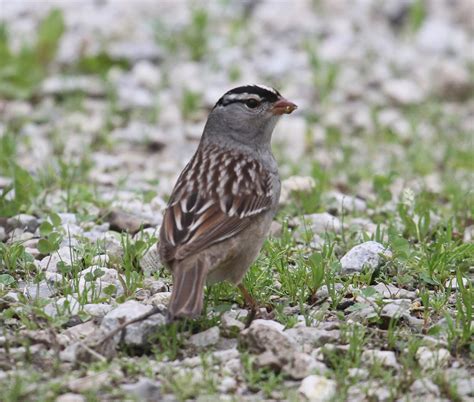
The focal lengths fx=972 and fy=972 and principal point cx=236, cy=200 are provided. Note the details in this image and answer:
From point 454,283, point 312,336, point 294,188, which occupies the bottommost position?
point 312,336

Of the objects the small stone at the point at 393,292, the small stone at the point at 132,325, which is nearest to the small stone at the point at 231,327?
the small stone at the point at 132,325

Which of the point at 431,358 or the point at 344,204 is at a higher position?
the point at 344,204

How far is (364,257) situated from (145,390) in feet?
7.33

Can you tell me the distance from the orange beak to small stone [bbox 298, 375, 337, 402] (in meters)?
2.58

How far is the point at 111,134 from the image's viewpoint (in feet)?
34.1

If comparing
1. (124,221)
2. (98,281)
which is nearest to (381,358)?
(98,281)

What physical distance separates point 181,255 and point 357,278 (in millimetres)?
1400

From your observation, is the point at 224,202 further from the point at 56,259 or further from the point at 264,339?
the point at 56,259

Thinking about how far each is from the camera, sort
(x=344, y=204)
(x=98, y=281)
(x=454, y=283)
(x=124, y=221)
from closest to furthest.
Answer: (x=98, y=281) < (x=454, y=283) < (x=124, y=221) < (x=344, y=204)

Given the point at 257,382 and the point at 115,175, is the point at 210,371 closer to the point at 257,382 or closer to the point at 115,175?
the point at 257,382

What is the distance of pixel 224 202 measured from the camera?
5965mm

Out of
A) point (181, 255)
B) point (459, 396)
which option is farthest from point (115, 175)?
point (459, 396)

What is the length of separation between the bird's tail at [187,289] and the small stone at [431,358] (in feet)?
3.89

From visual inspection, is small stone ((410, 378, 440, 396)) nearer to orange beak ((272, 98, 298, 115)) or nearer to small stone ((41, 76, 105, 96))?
orange beak ((272, 98, 298, 115))
